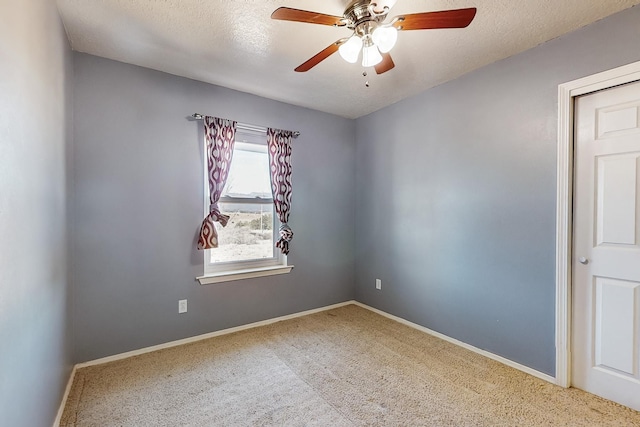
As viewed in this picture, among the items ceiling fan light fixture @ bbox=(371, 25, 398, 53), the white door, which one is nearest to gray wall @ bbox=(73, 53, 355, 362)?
ceiling fan light fixture @ bbox=(371, 25, 398, 53)

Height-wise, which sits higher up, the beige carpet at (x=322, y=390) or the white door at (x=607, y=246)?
the white door at (x=607, y=246)

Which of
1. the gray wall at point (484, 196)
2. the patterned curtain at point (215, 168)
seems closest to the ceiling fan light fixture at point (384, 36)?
the gray wall at point (484, 196)

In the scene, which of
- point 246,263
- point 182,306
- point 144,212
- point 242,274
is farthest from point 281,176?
point 182,306

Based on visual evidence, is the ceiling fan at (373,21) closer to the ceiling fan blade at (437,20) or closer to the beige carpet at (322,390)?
the ceiling fan blade at (437,20)

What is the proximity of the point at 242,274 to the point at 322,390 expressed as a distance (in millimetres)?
1414

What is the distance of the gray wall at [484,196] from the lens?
2127 mm

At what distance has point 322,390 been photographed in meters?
2.01

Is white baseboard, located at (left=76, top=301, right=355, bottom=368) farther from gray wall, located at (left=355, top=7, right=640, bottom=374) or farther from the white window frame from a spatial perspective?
gray wall, located at (left=355, top=7, right=640, bottom=374)

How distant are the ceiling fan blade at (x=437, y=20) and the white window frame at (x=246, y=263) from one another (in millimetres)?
1951

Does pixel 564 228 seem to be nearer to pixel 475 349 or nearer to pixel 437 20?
pixel 475 349

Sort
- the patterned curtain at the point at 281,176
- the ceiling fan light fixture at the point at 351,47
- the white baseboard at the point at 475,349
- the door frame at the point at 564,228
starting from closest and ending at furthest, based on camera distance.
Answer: the ceiling fan light fixture at the point at 351,47, the door frame at the point at 564,228, the white baseboard at the point at 475,349, the patterned curtain at the point at 281,176

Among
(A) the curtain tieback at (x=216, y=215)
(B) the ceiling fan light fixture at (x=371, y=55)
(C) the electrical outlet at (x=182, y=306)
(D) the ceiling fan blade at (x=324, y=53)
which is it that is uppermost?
(D) the ceiling fan blade at (x=324, y=53)

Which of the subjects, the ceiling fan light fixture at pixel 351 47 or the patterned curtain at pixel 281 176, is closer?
the ceiling fan light fixture at pixel 351 47

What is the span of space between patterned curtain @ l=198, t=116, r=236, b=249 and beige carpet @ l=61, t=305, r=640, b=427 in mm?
992
